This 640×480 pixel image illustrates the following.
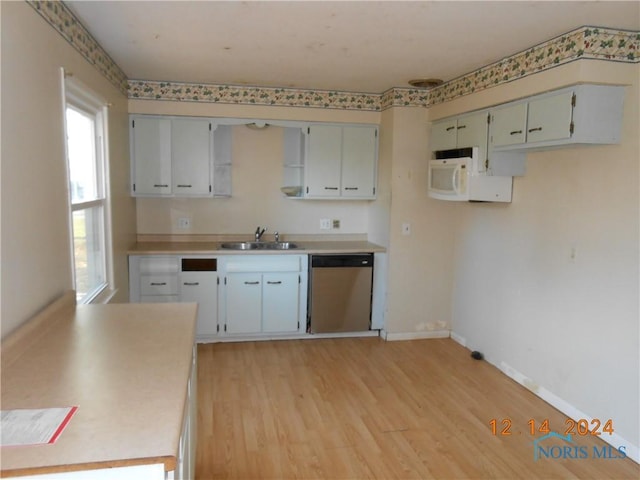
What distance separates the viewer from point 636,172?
8.60ft

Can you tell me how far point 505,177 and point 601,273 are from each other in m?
1.07

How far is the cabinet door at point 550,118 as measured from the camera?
273 cm

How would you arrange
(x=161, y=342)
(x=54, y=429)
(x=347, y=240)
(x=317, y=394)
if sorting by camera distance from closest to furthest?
(x=54, y=429) < (x=161, y=342) < (x=317, y=394) < (x=347, y=240)

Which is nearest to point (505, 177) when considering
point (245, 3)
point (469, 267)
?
point (469, 267)

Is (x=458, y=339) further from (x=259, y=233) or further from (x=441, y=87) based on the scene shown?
(x=441, y=87)

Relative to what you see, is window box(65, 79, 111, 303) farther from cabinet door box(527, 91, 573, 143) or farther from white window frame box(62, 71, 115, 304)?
cabinet door box(527, 91, 573, 143)

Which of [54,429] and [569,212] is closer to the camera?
[54,429]

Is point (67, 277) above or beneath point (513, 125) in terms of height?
beneath

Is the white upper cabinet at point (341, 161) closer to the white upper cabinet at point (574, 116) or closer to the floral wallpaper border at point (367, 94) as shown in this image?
the floral wallpaper border at point (367, 94)

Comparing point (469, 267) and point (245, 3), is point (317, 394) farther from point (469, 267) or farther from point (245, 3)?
point (245, 3)

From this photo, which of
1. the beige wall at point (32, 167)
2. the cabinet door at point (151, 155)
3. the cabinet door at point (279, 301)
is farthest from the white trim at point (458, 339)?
the beige wall at point (32, 167)

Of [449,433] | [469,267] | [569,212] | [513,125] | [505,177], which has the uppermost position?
[513,125]

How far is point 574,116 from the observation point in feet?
8.78

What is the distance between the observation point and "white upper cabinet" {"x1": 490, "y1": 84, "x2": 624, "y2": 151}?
2.66 meters
